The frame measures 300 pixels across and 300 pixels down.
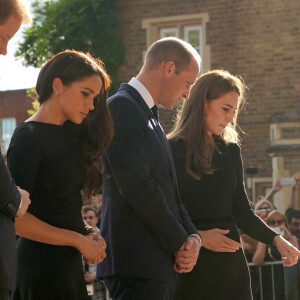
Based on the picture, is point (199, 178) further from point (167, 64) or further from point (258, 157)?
point (258, 157)

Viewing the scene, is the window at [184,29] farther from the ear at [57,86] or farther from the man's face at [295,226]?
the ear at [57,86]

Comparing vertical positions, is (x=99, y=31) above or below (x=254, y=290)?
above

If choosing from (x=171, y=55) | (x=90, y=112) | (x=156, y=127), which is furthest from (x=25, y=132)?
(x=171, y=55)

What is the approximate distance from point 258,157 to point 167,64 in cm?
1518

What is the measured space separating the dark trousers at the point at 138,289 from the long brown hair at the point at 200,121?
3.29ft

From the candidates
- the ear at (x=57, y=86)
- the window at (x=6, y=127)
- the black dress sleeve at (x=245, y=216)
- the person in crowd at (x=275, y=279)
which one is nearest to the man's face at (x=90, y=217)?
the person in crowd at (x=275, y=279)

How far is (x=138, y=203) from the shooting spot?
11.6 feet

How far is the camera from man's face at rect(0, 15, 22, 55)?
289 centimetres

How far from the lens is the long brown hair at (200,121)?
444 cm

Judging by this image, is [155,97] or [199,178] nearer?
[155,97]

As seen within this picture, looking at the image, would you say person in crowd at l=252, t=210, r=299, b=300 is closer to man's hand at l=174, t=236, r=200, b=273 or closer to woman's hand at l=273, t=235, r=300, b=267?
woman's hand at l=273, t=235, r=300, b=267

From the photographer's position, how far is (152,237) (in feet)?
11.8

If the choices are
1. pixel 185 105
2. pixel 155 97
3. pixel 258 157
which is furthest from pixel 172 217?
pixel 258 157

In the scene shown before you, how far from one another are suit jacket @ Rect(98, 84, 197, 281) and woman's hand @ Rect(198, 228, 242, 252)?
564mm
